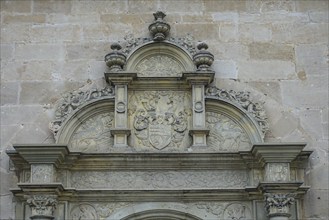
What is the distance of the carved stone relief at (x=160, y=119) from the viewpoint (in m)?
8.24

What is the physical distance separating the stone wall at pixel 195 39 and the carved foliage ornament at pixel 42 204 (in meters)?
0.57

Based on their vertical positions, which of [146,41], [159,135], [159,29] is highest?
[159,29]

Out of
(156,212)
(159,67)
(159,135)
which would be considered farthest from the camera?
(159,67)

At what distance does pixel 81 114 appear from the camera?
8289 millimetres

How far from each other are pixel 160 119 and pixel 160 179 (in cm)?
72

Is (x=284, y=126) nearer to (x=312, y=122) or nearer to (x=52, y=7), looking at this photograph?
(x=312, y=122)

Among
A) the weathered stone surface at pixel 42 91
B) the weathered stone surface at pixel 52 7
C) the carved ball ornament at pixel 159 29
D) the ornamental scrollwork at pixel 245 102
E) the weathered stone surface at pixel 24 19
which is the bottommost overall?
the ornamental scrollwork at pixel 245 102

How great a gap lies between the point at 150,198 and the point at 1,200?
1.69 metres

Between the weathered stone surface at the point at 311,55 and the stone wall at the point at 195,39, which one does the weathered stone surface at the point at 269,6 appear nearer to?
the stone wall at the point at 195,39

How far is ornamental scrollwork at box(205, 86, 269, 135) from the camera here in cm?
824

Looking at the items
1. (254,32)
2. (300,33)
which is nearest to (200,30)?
(254,32)

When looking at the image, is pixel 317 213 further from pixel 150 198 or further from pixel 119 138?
pixel 119 138

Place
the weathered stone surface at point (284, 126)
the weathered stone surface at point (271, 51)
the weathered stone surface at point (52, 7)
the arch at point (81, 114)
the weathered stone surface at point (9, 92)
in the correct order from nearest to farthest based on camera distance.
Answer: the arch at point (81, 114) → the weathered stone surface at point (284, 126) → the weathered stone surface at point (9, 92) → the weathered stone surface at point (271, 51) → the weathered stone surface at point (52, 7)

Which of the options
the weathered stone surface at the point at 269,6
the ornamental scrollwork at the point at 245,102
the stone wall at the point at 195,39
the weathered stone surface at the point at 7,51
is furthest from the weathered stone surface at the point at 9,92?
the weathered stone surface at the point at 269,6
